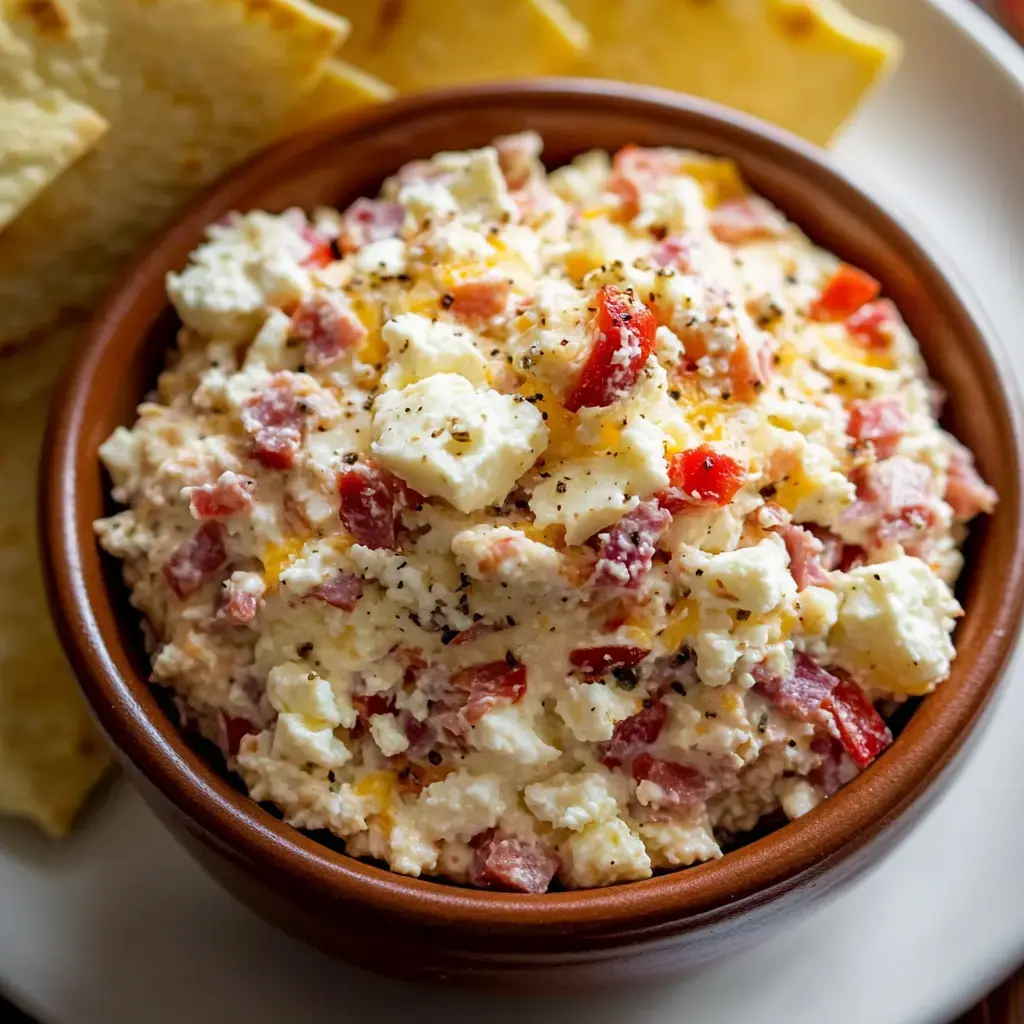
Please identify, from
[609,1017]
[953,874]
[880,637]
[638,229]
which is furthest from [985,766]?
[638,229]

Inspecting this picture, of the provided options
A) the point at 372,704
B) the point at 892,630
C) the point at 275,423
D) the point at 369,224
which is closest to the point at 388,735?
the point at 372,704

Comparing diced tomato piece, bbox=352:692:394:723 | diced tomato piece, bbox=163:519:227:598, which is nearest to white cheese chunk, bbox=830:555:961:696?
diced tomato piece, bbox=352:692:394:723

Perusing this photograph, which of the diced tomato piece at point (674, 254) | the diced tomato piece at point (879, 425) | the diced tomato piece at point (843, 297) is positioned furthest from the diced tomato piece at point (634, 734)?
the diced tomato piece at point (843, 297)

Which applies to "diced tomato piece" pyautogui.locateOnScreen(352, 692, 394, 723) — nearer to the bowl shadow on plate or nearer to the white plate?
the bowl shadow on plate

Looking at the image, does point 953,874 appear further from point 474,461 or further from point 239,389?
point 239,389

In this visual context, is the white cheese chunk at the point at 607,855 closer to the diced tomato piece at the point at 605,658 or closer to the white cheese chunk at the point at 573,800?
the white cheese chunk at the point at 573,800
